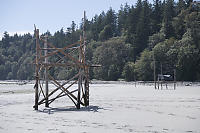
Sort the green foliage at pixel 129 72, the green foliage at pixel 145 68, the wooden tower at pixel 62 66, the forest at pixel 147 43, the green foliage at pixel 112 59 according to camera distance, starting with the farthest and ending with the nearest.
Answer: the green foliage at pixel 112 59 < the green foliage at pixel 129 72 < the green foliage at pixel 145 68 < the forest at pixel 147 43 < the wooden tower at pixel 62 66

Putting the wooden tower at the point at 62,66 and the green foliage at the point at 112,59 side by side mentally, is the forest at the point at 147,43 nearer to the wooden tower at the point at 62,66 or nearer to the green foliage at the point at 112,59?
the green foliage at the point at 112,59

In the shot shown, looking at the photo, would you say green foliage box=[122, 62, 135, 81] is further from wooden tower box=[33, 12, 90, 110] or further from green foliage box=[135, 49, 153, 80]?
wooden tower box=[33, 12, 90, 110]

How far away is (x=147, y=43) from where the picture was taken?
89.2 meters

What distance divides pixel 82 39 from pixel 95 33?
104960 mm

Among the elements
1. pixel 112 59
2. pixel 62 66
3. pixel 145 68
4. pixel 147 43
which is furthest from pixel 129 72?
pixel 62 66

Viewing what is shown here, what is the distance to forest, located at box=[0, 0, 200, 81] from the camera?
66.9 metres

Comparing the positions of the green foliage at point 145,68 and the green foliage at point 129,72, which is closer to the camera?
the green foliage at point 145,68

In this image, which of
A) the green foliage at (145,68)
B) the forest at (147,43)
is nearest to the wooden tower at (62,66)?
the forest at (147,43)

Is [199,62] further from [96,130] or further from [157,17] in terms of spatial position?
[96,130]

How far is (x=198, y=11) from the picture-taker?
265 ft

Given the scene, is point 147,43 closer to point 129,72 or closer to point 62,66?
point 129,72

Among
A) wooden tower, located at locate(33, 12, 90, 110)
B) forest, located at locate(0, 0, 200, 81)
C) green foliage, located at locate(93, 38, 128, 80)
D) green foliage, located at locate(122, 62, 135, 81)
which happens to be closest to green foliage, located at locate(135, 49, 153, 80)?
forest, located at locate(0, 0, 200, 81)

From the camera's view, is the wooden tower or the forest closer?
the wooden tower

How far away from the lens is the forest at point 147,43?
6688 cm
